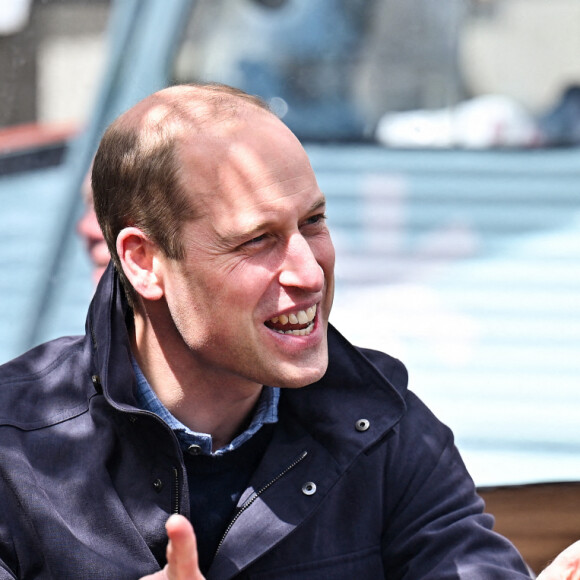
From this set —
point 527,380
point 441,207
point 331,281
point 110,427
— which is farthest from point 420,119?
point 110,427

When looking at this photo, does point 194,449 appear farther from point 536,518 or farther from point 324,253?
point 536,518

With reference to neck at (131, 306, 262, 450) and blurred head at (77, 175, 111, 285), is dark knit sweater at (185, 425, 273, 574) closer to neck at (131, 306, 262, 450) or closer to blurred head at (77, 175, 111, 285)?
neck at (131, 306, 262, 450)

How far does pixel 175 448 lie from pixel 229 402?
8.1 inches

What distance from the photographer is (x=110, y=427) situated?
2.00 meters

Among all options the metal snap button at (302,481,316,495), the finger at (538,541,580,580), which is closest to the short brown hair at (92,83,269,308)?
the metal snap button at (302,481,316,495)

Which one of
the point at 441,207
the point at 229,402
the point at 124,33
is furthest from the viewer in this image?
the point at 441,207

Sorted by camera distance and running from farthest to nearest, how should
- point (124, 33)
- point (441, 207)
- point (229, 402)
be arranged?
point (441, 207), point (124, 33), point (229, 402)

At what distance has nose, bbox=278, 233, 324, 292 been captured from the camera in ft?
6.29

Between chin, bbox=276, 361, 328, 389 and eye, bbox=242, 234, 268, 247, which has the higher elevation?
eye, bbox=242, 234, 268, 247

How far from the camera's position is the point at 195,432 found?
6.77 feet

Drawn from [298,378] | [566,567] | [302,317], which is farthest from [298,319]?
[566,567]

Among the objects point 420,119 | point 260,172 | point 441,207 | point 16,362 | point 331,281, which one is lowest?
point 441,207

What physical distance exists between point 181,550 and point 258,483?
0.46 meters

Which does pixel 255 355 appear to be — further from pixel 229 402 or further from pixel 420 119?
pixel 420 119
